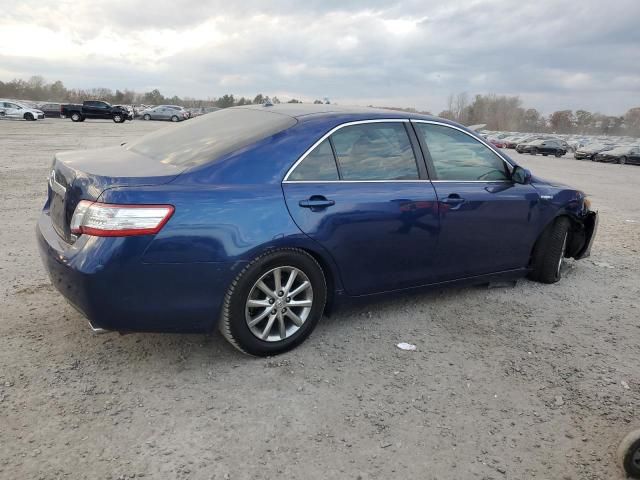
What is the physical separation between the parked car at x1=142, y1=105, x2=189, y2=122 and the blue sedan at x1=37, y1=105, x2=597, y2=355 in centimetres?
5064

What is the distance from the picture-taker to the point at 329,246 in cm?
338

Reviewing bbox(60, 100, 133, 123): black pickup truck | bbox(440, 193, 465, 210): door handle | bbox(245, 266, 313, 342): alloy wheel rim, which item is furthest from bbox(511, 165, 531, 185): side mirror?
bbox(60, 100, 133, 123): black pickup truck

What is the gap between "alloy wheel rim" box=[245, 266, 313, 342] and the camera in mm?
3209

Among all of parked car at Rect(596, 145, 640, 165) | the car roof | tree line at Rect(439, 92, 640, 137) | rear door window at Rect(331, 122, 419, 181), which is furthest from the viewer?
tree line at Rect(439, 92, 640, 137)

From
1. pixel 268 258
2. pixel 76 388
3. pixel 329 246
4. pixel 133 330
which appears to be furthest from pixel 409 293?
pixel 76 388

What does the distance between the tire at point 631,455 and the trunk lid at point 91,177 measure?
2677 millimetres

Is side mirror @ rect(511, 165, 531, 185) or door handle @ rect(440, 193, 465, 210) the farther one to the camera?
side mirror @ rect(511, 165, 531, 185)

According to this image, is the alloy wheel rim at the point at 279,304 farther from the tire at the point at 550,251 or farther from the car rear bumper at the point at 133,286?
the tire at the point at 550,251

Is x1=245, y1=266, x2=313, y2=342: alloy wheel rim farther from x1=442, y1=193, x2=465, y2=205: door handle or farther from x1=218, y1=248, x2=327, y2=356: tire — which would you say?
x1=442, y1=193, x2=465, y2=205: door handle

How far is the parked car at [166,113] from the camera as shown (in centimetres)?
5181

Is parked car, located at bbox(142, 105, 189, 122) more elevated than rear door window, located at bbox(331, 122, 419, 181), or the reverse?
rear door window, located at bbox(331, 122, 419, 181)

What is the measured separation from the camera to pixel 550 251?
4941 millimetres

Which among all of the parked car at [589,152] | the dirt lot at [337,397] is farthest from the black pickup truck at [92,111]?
the dirt lot at [337,397]

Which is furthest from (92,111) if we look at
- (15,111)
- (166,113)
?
(166,113)
